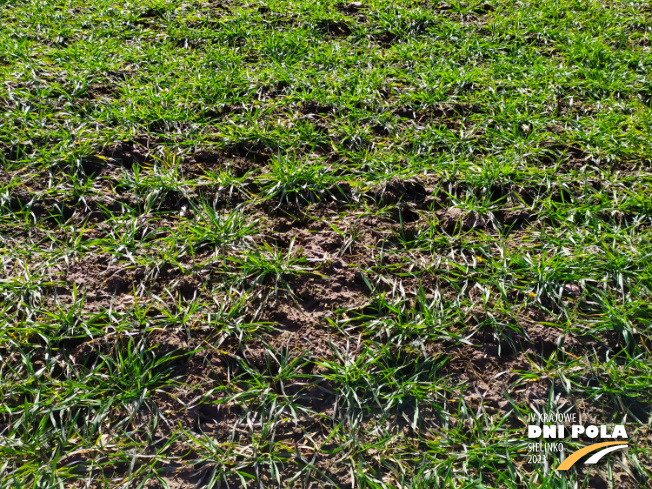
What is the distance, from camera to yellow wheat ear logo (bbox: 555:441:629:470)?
1.58m

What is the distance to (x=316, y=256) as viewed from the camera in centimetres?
Answer: 216

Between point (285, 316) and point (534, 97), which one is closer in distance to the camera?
point (285, 316)

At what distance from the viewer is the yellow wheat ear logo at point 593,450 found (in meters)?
1.58

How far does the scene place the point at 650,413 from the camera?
5.52 ft

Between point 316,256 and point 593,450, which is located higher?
point 316,256

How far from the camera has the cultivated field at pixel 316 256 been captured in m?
1.63

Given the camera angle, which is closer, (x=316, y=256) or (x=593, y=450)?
(x=593, y=450)

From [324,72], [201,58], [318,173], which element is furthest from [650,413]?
[201,58]

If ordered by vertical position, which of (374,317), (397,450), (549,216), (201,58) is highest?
(201,58)

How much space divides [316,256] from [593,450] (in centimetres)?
132

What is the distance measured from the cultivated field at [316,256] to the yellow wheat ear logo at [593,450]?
23 mm

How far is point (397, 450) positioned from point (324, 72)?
2.43 metres

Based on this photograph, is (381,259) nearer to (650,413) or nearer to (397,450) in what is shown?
(397,450)

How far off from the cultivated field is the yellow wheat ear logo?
0.07 ft
